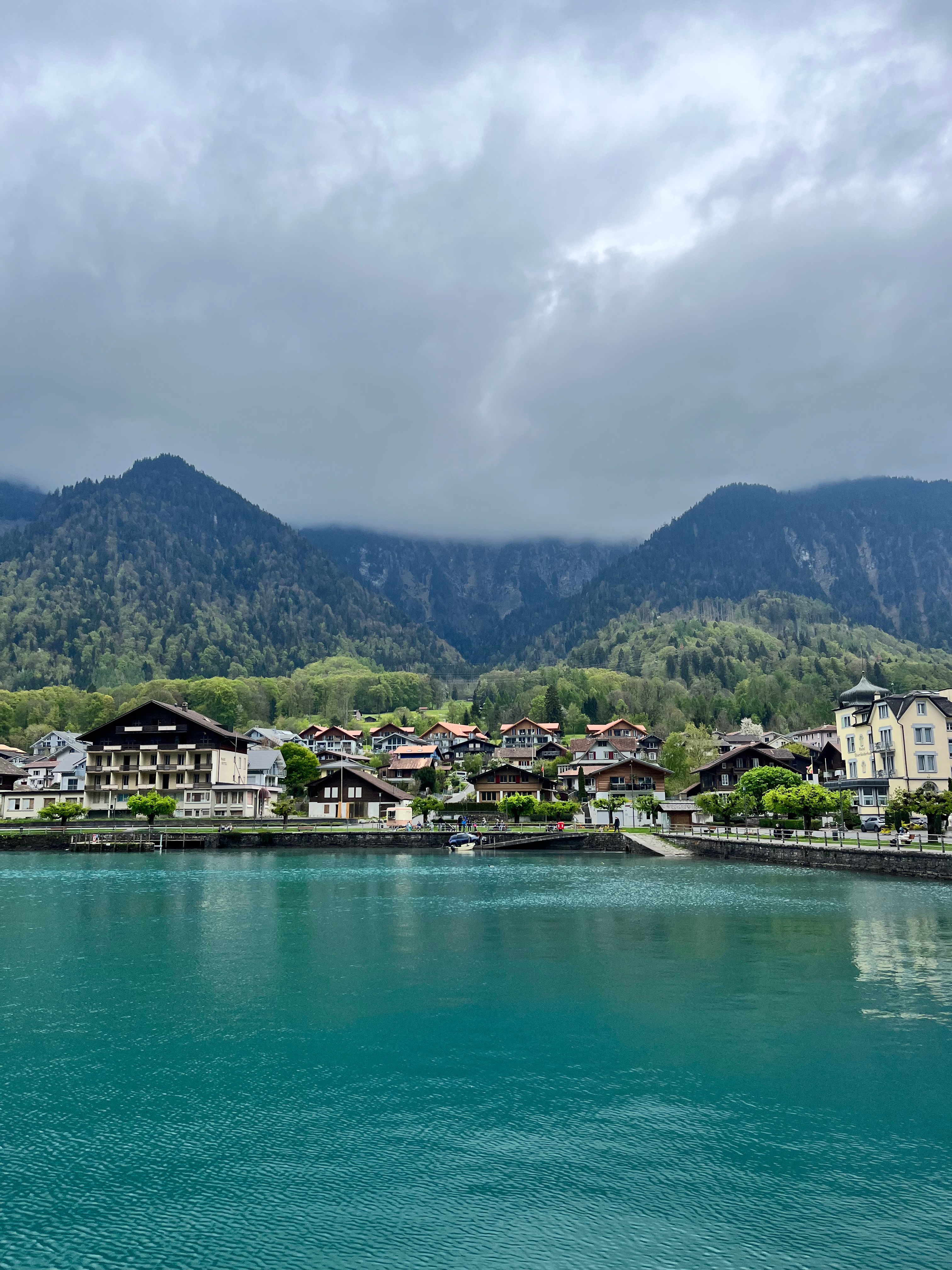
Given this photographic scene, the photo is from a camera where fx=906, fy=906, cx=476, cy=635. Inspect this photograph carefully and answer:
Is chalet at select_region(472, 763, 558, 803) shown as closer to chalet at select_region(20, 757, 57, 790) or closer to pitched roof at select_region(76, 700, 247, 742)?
pitched roof at select_region(76, 700, 247, 742)

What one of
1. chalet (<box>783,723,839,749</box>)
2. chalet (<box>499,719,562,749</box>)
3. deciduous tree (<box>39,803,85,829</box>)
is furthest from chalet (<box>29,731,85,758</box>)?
chalet (<box>783,723,839,749</box>)

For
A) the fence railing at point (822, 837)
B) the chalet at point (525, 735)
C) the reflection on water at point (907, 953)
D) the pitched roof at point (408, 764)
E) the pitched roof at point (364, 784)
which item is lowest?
the reflection on water at point (907, 953)

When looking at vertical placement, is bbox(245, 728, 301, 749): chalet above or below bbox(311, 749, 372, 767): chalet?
above

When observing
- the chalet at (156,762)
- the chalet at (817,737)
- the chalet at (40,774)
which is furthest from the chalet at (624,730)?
the chalet at (40,774)

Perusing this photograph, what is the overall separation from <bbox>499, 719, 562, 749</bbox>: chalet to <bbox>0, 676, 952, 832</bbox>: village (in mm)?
39414

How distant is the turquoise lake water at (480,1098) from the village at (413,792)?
58569 millimetres

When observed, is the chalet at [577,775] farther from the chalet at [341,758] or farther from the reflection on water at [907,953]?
the reflection on water at [907,953]

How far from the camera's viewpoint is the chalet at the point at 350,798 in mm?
120188

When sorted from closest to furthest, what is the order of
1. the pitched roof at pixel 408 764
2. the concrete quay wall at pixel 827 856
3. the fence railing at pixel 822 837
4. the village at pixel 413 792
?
the concrete quay wall at pixel 827 856
the fence railing at pixel 822 837
the village at pixel 413 792
the pitched roof at pixel 408 764

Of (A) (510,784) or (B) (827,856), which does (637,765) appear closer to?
(A) (510,784)

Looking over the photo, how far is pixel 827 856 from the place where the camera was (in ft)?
214

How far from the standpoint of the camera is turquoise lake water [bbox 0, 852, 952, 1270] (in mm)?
13500

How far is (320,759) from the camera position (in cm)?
15775

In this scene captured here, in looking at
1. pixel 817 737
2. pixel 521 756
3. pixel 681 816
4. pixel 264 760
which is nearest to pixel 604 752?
pixel 521 756
